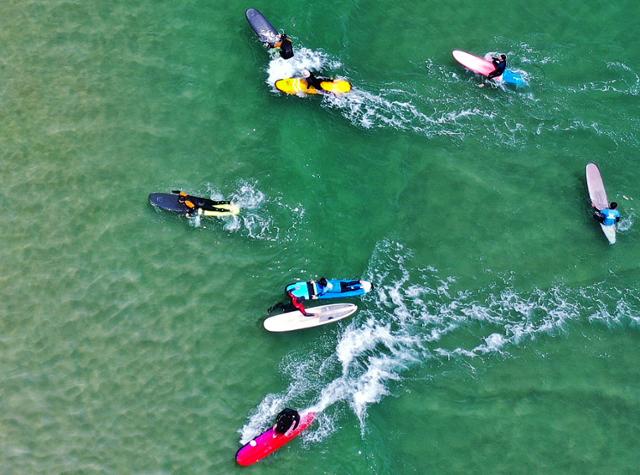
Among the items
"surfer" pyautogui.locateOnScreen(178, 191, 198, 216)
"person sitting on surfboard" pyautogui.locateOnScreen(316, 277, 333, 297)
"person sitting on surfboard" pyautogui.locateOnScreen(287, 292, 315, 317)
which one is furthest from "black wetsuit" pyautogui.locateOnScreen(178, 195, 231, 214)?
"person sitting on surfboard" pyautogui.locateOnScreen(316, 277, 333, 297)

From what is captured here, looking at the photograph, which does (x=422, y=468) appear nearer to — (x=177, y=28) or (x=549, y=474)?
(x=549, y=474)

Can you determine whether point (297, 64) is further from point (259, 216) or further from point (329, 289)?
point (329, 289)

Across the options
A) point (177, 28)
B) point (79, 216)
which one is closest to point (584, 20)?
point (177, 28)

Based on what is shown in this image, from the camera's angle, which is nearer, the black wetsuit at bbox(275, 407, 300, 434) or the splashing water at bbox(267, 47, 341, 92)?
the black wetsuit at bbox(275, 407, 300, 434)

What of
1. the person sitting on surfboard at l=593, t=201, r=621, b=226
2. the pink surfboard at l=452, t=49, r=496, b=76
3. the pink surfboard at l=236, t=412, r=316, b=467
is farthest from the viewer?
the pink surfboard at l=452, t=49, r=496, b=76

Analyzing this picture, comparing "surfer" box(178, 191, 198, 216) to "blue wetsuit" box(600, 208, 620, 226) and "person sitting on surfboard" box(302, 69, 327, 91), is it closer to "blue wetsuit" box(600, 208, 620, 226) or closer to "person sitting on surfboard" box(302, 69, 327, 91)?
"person sitting on surfboard" box(302, 69, 327, 91)

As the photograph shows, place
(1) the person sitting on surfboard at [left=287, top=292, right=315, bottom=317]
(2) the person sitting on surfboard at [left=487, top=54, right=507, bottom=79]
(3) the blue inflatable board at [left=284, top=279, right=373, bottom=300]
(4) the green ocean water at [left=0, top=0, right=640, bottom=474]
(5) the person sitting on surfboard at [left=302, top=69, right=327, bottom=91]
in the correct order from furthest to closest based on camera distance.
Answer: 1. (2) the person sitting on surfboard at [left=487, top=54, right=507, bottom=79]
2. (5) the person sitting on surfboard at [left=302, top=69, right=327, bottom=91]
3. (3) the blue inflatable board at [left=284, top=279, right=373, bottom=300]
4. (1) the person sitting on surfboard at [left=287, top=292, right=315, bottom=317]
5. (4) the green ocean water at [left=0, top=0, right=640, bottom=474]

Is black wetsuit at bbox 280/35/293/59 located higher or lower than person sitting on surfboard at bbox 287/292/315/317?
higher
